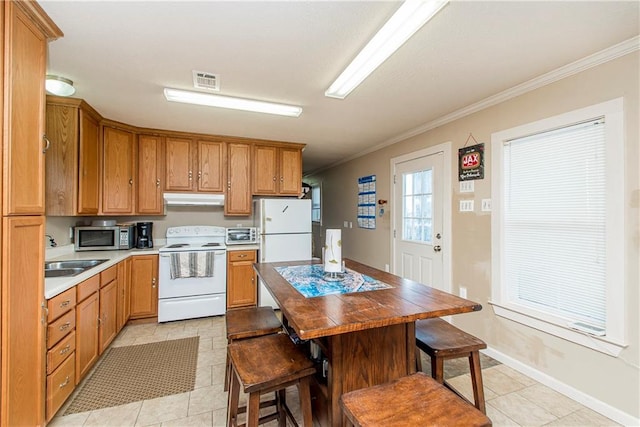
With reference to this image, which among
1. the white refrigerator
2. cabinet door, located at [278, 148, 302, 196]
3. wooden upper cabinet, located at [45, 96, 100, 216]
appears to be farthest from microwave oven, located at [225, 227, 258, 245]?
wooden upper cabinet, located at [45, 96, 100, 216]

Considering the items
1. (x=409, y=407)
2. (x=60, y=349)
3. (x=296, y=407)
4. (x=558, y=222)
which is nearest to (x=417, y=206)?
(x=558, y=222)

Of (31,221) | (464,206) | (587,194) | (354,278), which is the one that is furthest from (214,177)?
(587,194)

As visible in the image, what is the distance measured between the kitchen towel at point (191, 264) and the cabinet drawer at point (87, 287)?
3.07 ft

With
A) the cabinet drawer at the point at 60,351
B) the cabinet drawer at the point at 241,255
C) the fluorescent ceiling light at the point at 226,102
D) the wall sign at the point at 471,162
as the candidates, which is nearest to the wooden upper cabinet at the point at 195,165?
the cabinet drawer at the point at 241,255

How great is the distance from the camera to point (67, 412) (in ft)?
6.23

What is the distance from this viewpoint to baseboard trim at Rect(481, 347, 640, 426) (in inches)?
70.2

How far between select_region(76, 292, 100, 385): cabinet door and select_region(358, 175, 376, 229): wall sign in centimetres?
355

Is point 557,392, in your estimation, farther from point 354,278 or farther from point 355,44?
point 355,44

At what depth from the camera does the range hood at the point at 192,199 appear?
3781 millimetres

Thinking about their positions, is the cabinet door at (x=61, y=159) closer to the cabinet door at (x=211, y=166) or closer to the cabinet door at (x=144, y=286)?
the cabinet door at (x=144, y=286)

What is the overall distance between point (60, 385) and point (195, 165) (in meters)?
2.67

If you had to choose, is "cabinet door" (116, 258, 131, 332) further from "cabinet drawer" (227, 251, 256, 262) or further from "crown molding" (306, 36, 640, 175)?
"crown molding" (306, 36, 640, 175)

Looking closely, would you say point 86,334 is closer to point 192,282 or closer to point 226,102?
point 192,282

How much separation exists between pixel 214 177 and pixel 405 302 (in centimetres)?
323
